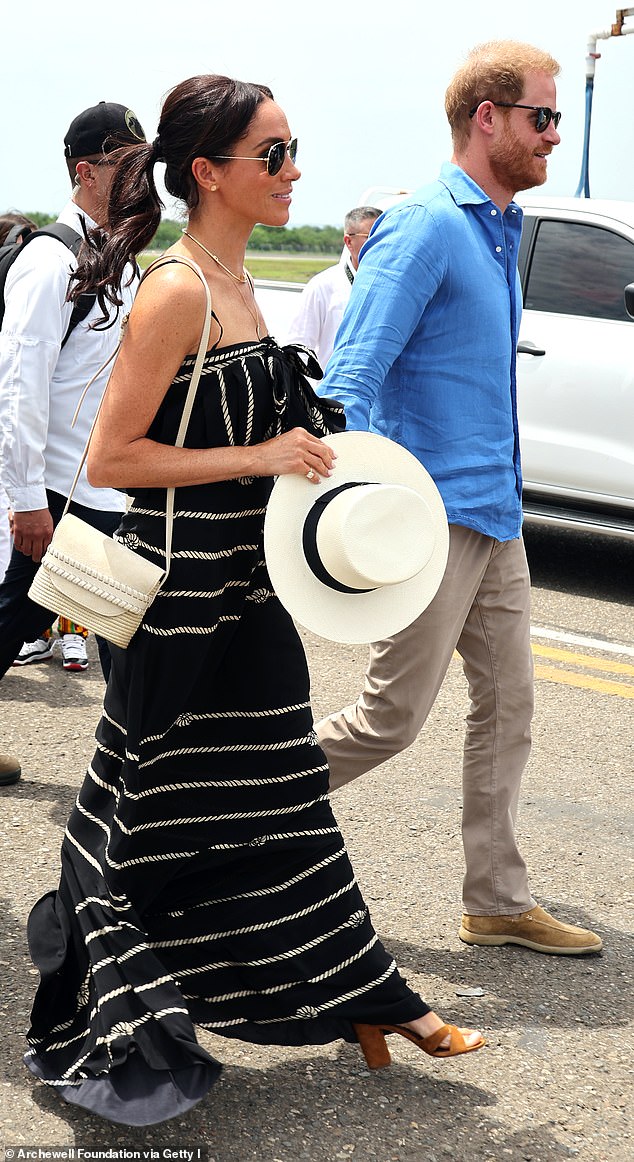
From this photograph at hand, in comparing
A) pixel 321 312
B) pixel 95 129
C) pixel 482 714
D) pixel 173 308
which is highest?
pixel 95 129

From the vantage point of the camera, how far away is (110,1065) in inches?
95.7

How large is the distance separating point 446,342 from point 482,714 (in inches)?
36.5

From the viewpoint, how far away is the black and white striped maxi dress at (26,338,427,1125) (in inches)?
101

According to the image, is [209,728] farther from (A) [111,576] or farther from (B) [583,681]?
(B) [583,681]

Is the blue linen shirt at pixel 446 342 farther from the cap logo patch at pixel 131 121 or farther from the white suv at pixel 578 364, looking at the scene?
the white suv at pixel 578 364

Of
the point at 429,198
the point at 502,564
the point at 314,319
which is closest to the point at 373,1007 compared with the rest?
the point at 502,564

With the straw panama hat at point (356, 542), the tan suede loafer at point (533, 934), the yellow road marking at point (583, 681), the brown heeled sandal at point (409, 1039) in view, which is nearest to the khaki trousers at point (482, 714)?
the tan suede loafer at point (533, 934)

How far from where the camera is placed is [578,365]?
709 centimetres

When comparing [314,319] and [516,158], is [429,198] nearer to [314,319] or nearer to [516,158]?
[516,158]

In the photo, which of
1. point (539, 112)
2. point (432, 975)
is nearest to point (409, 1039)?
point (432, 975)

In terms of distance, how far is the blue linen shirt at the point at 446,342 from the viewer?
3.05m

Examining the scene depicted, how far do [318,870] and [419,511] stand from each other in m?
0.73

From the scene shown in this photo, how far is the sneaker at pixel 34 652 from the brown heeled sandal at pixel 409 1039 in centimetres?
324

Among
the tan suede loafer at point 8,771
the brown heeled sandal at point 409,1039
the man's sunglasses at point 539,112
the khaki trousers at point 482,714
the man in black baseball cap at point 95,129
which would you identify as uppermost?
the man's sunglasses at point 539,112
